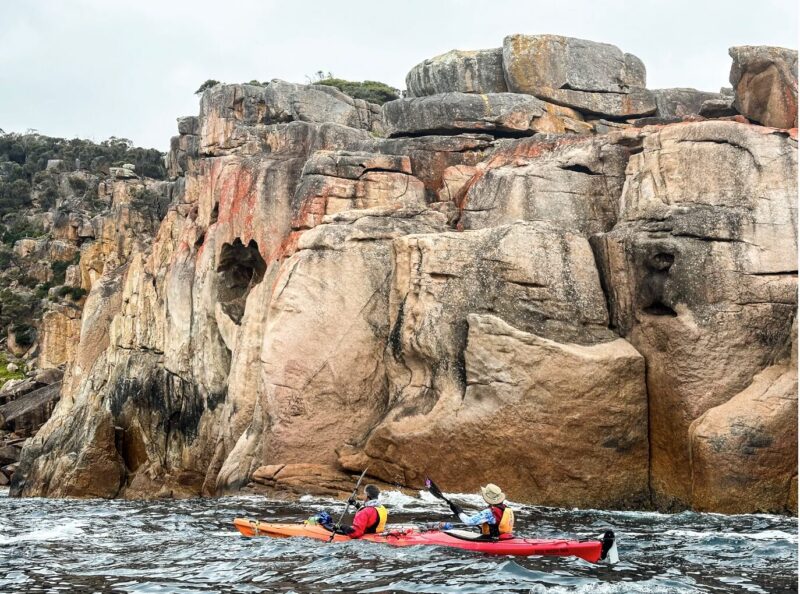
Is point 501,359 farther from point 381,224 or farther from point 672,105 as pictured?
point 672,105

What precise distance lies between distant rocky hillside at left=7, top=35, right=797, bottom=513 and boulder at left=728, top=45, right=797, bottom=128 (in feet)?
0.18

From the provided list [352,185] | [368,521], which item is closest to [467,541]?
[368,521]

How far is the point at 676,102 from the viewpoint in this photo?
3488cm

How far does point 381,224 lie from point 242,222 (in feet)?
20.2

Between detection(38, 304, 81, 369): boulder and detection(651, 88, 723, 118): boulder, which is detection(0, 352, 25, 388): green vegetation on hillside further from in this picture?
detection(651, 88, 723, 118): boulder

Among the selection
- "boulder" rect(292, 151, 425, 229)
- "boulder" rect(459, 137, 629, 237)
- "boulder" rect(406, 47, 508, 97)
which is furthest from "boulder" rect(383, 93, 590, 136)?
"boulder" rect(459, 137, 629, 237)

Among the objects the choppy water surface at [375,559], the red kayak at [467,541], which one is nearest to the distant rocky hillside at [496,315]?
the choppy water surface at [375,559]

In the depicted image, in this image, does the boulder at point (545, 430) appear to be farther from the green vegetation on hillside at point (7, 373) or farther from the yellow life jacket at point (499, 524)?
the green vegetation on hillside at point (7, 373)

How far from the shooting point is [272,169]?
102ft

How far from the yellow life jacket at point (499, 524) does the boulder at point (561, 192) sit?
11.4 m

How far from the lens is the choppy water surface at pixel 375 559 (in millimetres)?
13531

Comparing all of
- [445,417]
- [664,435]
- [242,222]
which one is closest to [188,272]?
[242,222]

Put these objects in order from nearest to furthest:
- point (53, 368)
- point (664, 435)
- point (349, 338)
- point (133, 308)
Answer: point (664, 435) < point (349, 338) < point (133, 308) < point (53, 368)

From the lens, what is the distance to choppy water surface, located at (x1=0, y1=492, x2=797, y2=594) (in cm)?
1353
